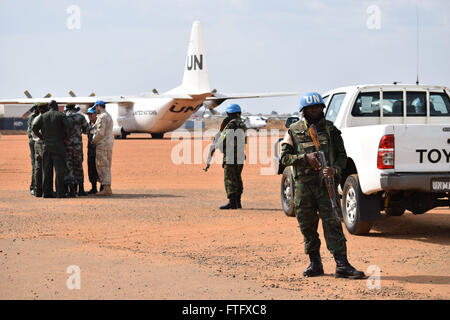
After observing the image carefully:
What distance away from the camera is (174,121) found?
5641 cm

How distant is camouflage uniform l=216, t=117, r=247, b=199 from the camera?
45.0 ft

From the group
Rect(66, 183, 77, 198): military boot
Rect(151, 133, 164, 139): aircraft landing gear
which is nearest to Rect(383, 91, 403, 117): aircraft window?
Rect(66, 183, 77, 198): military boot

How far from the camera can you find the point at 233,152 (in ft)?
45.2

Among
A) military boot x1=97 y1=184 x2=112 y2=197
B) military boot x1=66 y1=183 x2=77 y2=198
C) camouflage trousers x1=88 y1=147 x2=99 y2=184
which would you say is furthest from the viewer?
military boot x1=97 y1=184 x2=112 y2=197

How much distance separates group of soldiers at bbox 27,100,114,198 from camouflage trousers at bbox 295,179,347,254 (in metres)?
8.49

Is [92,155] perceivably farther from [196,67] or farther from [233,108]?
[196,67]

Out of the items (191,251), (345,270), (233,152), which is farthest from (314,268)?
(233,152)

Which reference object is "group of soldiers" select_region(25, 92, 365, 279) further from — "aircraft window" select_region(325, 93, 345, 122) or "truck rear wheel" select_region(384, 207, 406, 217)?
"truck rear wheel" select_region(384, 207, 406, 217)

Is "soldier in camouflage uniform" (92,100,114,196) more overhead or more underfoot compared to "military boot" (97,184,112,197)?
more overhead

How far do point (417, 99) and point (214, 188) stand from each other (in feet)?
26.5

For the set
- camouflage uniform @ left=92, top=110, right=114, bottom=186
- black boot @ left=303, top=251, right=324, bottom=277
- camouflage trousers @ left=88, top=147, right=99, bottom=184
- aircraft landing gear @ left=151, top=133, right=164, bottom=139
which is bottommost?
aircraft landing gear @ left=151, top=133, right=164, bottom=139

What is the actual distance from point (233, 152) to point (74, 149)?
12.3 feet
